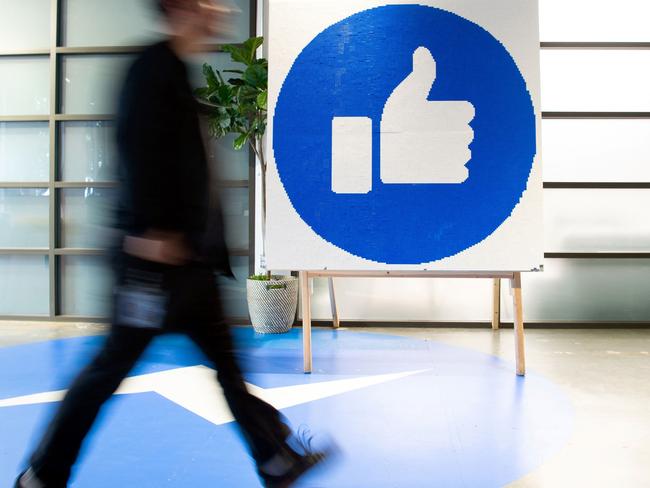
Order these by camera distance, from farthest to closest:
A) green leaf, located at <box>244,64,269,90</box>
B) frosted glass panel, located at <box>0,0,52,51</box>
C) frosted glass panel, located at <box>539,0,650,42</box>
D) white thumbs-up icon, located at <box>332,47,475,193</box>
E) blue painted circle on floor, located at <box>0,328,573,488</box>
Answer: frosted glass panel, located at <box>0,0,52,51</box>, frosted glass panel, located at <box>539,0,650,42</box>, green leaf, located at <box>244,64,269,90</box>, white thumbs-up icon, located at <box>332,47,475,193</box>, blue painted circle on floor, located at <box>0,328,573,488</box>

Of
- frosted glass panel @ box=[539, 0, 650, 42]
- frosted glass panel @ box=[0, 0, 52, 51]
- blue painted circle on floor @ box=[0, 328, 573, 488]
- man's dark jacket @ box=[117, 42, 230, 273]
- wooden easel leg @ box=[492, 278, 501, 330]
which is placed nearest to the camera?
man's dark jacket @ box=[117, 42, 230, 273]

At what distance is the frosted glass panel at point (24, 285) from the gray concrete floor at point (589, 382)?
0.23 m

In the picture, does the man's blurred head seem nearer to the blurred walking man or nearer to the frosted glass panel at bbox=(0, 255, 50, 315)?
the blurred walking man

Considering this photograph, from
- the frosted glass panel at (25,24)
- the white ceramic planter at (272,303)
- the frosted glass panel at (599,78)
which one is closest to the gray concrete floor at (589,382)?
the white ceramic planter at (272,303)

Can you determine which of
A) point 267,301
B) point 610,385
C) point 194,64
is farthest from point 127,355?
point 267,301

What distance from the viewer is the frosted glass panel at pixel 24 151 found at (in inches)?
178

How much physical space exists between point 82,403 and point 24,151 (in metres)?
3.91

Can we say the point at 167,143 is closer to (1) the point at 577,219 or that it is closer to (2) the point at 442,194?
(2) the point at 442,194

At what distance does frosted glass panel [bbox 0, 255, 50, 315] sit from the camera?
4.52 metres

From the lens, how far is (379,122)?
267 centimetres

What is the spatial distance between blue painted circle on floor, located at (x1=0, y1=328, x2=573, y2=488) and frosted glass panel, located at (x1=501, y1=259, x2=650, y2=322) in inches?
48.9

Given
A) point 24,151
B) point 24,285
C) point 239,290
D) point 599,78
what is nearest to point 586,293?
point 599,78

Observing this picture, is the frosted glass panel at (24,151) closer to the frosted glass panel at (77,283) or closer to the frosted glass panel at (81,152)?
the frosted glass panel at (81,152)

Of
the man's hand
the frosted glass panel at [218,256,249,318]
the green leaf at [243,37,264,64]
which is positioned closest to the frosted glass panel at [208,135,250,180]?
the frosted glass panel at [218,256,249,318]
